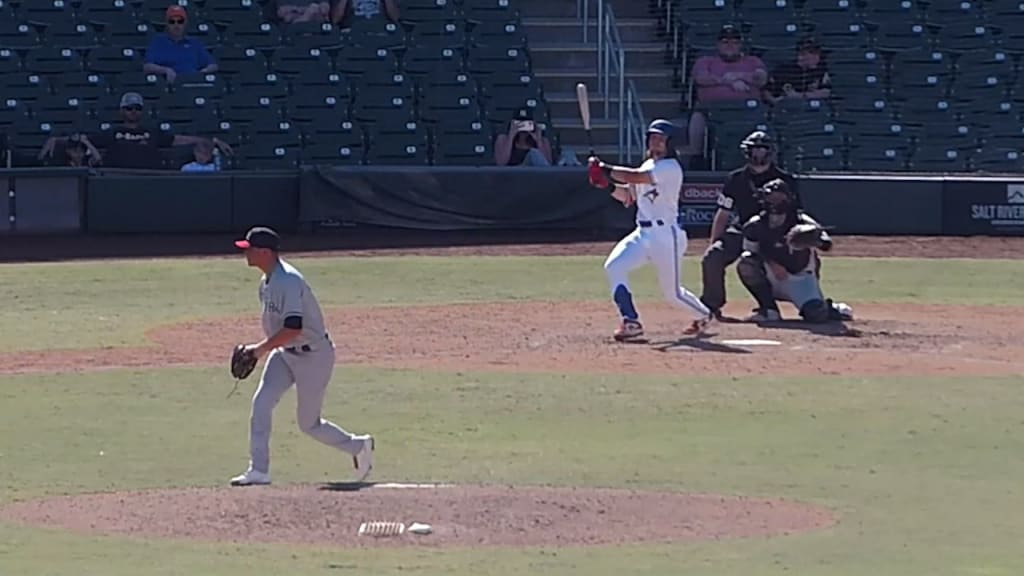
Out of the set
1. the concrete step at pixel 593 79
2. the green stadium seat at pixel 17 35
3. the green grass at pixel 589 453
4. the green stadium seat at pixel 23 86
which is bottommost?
the green grass at pixel 589 453

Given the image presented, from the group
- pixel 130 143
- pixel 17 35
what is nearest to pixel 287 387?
pixel 130 143

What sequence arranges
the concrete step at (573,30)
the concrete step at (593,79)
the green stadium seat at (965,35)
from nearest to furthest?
the concrete step at (593,79), the green stadium seat at (965,35), the concrete step at (573,30)

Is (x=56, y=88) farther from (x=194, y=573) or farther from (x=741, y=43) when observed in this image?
(x=194, y=573)

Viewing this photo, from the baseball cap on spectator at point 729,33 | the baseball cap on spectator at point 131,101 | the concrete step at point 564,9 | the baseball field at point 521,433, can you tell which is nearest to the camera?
the baseball field at point 521,433

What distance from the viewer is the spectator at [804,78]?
30.0m

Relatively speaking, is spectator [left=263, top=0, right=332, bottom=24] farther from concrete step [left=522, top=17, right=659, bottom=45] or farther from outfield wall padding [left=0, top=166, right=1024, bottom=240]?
outfield wall padding [left=0, top=166, right=1024, bottom=240]

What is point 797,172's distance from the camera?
27.9 meters

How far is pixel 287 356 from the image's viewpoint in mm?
10734

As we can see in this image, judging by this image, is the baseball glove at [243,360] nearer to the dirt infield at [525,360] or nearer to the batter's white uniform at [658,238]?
the dirt infield at [525,360]


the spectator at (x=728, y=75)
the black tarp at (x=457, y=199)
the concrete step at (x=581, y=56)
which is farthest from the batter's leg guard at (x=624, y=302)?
the concrete step at (x=581, y=56)

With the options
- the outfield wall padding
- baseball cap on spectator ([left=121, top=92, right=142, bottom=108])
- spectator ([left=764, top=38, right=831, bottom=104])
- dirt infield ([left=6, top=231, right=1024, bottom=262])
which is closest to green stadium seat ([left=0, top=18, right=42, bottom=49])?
baseball cap on spectator ([left=121, top=92, right=142, bottom=108])

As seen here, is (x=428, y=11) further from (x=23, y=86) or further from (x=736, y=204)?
(x=736, y=204)

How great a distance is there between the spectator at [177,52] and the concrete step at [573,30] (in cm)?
568

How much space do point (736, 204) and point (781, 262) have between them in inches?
26.9
